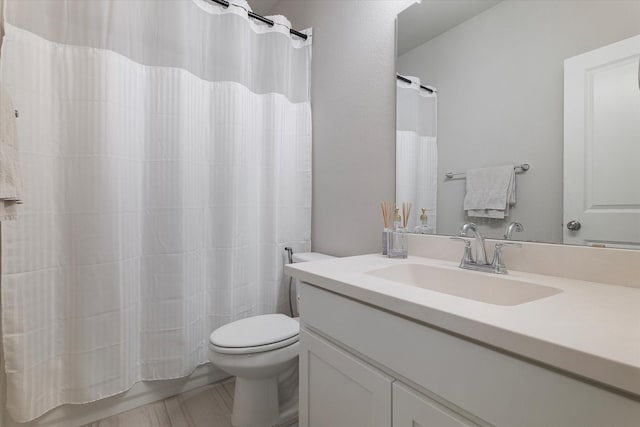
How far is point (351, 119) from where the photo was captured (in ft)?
5.42

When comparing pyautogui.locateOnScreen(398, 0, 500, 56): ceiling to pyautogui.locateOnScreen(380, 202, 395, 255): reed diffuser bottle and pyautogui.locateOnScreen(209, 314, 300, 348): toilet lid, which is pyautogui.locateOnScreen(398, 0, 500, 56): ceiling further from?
pyautogui.locateOnScreen(209, 314, 300, 348): toilet lid

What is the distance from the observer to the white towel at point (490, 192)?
1.04 meters

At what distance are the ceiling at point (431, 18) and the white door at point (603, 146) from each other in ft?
1.45

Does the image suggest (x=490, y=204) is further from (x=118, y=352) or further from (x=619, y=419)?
(x=118, y=352)

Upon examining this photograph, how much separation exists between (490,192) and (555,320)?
637 mm

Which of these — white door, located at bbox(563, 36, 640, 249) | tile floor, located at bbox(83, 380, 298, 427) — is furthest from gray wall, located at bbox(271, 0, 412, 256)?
tile floor, located at bbox(83, 380, 298, 427)

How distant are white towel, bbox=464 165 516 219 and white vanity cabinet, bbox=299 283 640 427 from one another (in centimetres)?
65

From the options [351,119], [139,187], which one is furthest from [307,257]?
[139,187]

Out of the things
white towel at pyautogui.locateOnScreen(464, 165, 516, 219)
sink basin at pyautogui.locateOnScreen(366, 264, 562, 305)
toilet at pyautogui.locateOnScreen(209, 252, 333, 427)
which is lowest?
toilet at pyautogui.locateOnScreen(209, 252, 333, 427)

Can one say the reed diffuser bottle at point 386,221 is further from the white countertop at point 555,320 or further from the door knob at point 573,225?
the door knob at point 573,225

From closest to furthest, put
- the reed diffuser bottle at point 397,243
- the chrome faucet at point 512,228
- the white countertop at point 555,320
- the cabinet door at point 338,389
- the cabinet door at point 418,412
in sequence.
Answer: the white countertop at point 555,320 < the cabinet door at point 418,412 < the cabinet door at point 338,389 < the chrome faucet at point 512,228 < the reed diffuser bottle at point 397,243

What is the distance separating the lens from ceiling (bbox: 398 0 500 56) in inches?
45.1

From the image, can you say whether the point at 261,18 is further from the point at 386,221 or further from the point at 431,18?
the point at 386,221

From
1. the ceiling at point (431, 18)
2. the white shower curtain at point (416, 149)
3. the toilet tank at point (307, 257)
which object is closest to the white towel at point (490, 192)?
the white shower curtain at point (416, 149)
